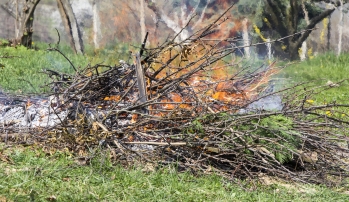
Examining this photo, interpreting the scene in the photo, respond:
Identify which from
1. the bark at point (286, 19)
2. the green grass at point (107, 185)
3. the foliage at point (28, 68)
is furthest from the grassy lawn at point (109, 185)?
the bark at point (286, 19)

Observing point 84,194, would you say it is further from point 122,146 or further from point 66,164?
point 122,146

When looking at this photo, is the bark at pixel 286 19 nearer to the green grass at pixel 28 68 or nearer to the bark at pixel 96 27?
the bark at pixel 96 27

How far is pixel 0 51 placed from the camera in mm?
14742

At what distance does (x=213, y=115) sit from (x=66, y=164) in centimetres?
150

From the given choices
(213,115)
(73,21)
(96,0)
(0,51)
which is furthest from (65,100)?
(96,0)

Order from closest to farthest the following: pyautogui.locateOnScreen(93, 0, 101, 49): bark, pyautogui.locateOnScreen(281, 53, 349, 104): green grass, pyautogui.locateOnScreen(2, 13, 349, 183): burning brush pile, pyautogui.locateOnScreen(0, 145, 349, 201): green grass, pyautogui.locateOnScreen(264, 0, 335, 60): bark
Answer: pyautogui.locateOnScreen(0, 145, 349, 201): green grass
pyautogui.locateOnScreen(2, 13, 349, 183): burning brush pile
pyautogui.locateOnScreen(281, 53, 349, 104): green grass
pyautogui.locateOnScreen(264, 0, 335, 60): bark
pyautogui.locateOnScreen(93, 0, 101, 49): bark

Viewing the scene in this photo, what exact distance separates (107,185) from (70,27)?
13.8 metres

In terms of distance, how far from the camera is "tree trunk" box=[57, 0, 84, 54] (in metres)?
17.3

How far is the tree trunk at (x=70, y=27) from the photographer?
56.9 ft

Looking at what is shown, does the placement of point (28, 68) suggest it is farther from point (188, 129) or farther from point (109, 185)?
point (109, 185)

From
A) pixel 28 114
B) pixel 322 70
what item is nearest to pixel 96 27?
pixel 322 70

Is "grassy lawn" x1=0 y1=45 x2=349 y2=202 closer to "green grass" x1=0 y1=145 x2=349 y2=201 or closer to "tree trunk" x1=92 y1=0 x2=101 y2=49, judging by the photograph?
"green grass" x1=0 y1=145 x2=349 y2=201

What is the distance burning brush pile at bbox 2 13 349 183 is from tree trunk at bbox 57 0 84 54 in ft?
37.4

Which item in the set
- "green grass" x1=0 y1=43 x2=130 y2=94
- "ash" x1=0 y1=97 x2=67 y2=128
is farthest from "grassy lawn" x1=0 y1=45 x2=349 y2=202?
"green grass" x1=0 y1=43 x2=130 y2=94
